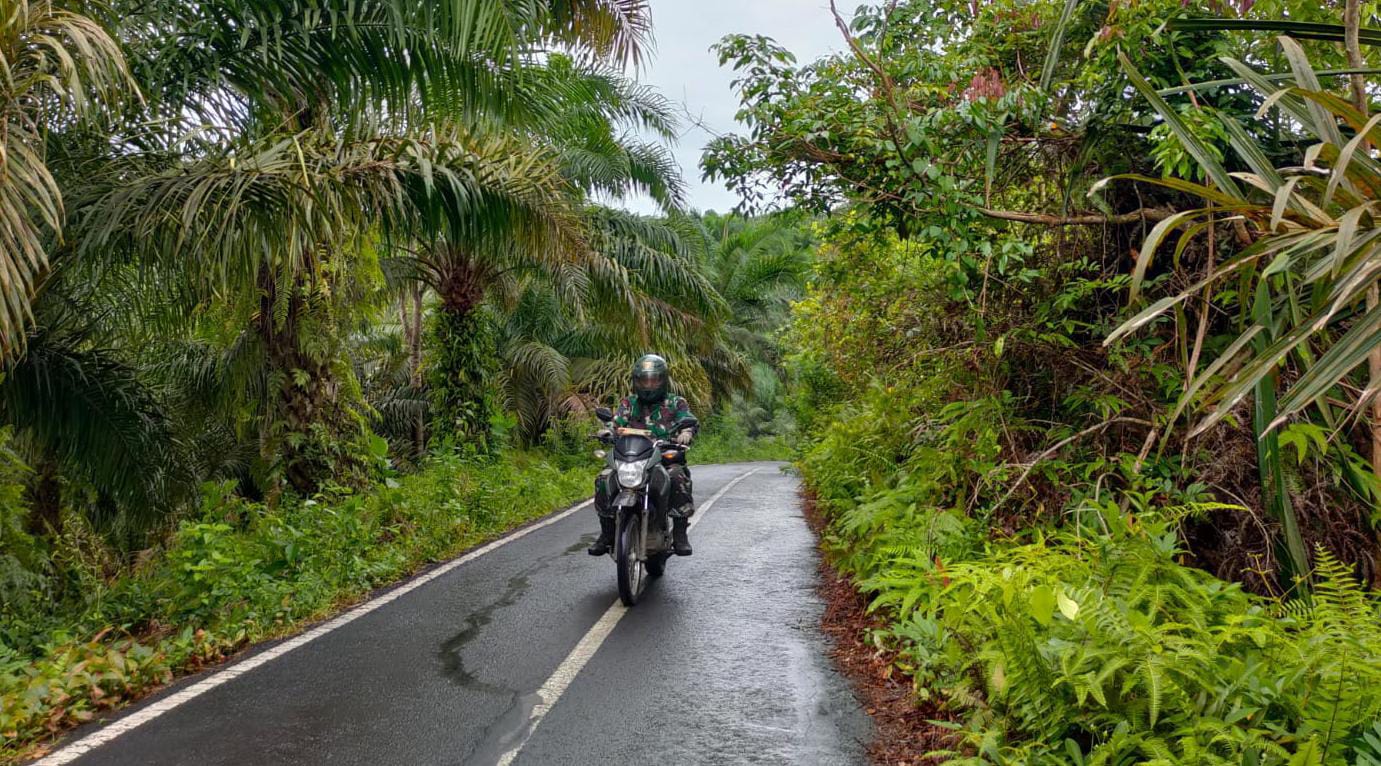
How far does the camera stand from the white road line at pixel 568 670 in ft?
14.3

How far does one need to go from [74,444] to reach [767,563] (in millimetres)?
6050

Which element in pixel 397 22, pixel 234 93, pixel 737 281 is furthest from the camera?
pixel 737 281

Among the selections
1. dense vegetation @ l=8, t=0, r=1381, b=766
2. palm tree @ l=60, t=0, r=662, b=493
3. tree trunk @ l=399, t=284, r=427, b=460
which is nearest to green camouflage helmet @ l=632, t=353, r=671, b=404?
dense vegetation @ l=8, t=0, r=1381, b=766

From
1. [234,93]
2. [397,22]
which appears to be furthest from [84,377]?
[397,22]

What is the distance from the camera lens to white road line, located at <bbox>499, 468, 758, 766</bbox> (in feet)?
14.3

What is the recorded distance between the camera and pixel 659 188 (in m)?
17.7

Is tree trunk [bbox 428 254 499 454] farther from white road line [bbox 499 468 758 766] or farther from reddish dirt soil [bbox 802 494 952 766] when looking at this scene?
reddish dirt soil [bbox 802 494 952 766]

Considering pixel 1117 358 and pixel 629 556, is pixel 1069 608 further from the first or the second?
pixel 629 556

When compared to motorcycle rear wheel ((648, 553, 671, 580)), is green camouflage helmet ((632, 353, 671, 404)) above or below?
above

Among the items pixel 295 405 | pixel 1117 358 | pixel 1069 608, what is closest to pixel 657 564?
pixel 1117 358

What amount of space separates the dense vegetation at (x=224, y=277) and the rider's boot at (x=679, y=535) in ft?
8.09

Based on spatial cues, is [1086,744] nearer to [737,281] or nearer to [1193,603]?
[1193,603]

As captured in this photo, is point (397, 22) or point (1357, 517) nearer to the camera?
point (1357, 517)

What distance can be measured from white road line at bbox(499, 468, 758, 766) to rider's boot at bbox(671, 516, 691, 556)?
843 mm
